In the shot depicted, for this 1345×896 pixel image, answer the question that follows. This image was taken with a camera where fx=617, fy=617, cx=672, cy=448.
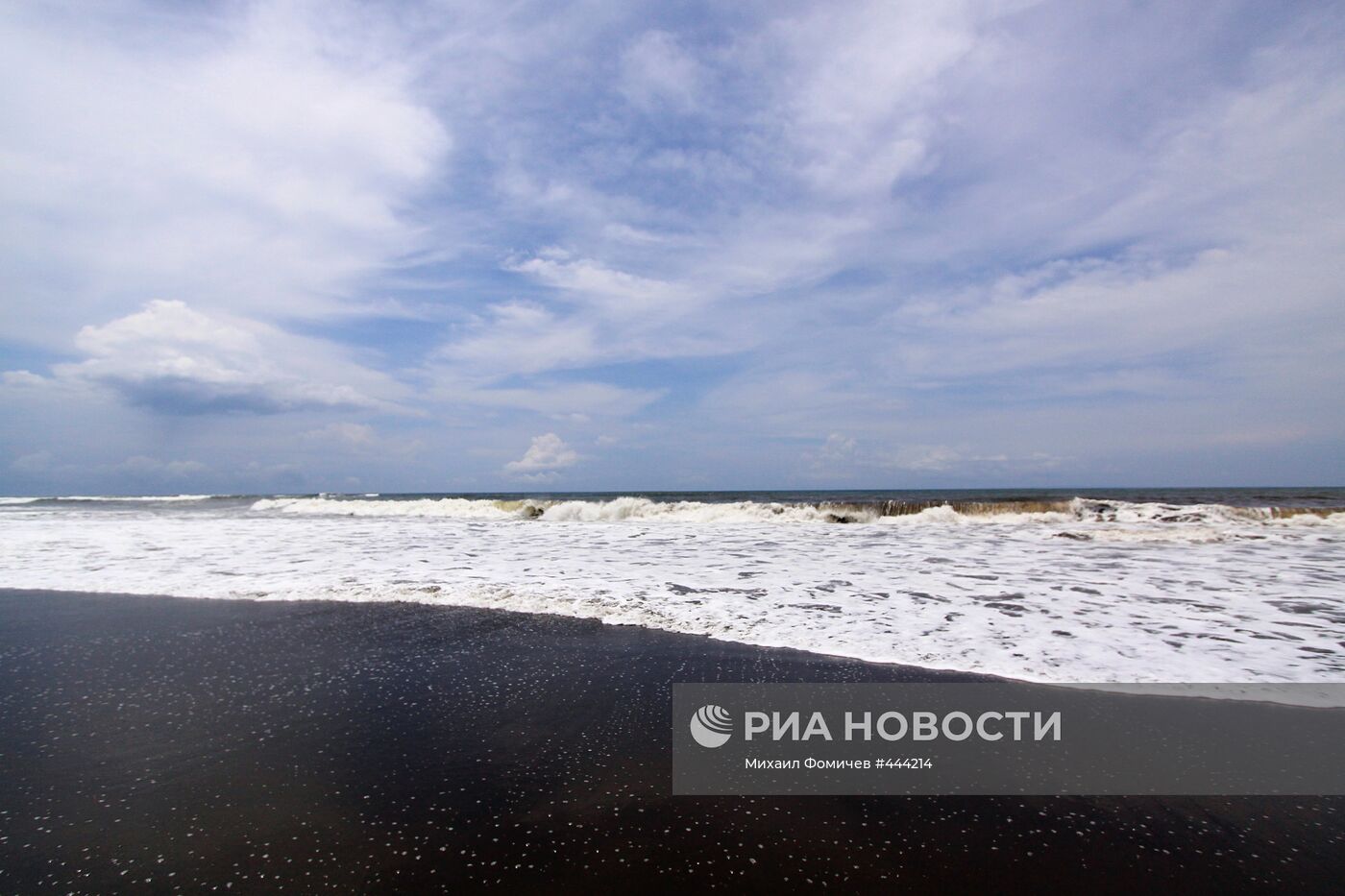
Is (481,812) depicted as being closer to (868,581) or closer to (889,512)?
(868,581)

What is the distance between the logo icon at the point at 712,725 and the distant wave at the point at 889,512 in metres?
20.4

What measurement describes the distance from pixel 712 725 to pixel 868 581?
5.71 metres

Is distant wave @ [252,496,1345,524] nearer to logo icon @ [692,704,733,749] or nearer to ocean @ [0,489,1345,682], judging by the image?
ocean @ [0,489,1345,682]

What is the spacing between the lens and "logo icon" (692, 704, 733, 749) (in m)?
3.96

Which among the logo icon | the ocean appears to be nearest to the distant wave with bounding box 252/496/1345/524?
the ocean

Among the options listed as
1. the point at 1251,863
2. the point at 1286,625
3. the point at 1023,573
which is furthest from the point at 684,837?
the point at 1023,573

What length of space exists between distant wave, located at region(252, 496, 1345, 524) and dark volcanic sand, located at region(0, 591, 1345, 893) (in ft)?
67.2

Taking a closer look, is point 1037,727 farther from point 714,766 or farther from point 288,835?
point 288,835

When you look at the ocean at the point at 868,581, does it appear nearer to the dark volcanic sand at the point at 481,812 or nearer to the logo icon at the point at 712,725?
the logo icon at the point at 712,725

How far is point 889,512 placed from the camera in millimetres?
26125

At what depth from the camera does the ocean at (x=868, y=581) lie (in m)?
5.80

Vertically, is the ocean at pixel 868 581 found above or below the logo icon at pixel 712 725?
above

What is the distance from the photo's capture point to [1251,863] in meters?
2.70

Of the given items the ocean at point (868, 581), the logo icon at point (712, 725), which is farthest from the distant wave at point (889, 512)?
the logo icon at point (712, 725)
